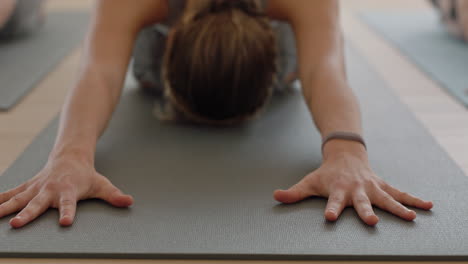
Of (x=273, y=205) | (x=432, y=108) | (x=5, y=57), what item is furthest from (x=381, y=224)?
(x=5, y=57)

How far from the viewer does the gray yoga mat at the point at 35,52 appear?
2.25 meters

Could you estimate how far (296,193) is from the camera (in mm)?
1369

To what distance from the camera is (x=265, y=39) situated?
5.25 feet

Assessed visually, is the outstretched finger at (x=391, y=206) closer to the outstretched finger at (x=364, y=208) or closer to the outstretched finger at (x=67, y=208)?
the outstretched finger at (x=364, y=208)

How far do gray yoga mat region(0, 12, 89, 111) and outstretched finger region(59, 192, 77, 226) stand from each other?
901 mm

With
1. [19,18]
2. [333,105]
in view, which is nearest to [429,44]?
[333,105]

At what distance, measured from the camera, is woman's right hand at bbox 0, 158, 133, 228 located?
127 centimetres

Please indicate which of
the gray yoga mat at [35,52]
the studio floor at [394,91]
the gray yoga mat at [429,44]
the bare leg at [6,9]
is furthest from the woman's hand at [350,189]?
the bare leg at [6,9]

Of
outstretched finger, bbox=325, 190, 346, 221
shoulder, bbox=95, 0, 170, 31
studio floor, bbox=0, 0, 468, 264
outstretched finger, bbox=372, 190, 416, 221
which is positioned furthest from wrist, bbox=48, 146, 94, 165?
outstretched finger, bbox=372, 190, 416, 221

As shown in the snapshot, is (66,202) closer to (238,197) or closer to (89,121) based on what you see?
(89,121)

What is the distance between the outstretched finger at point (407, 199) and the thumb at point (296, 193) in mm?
178

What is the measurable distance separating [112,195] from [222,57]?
48 cm

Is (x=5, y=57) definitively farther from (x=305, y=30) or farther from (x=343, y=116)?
(x=343, y=116)

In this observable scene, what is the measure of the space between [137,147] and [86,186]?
0.38 metres
